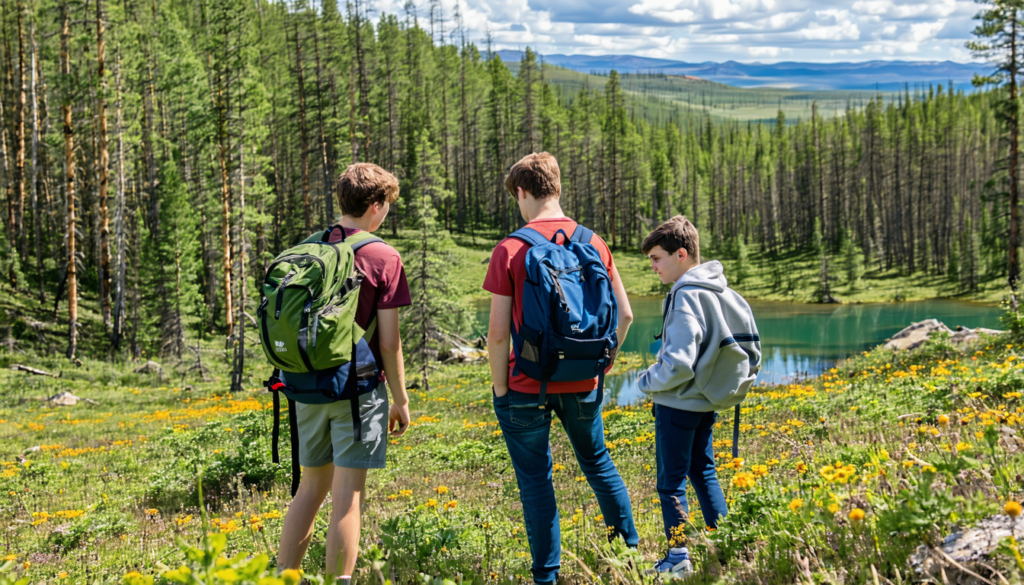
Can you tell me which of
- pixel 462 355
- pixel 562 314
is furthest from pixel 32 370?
pixel 562 314

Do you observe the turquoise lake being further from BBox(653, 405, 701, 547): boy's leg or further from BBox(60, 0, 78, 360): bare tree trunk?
BBox(60, 0, 78, 360): bare tree trunk

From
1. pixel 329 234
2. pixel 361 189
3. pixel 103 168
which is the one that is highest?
pixel 103 168

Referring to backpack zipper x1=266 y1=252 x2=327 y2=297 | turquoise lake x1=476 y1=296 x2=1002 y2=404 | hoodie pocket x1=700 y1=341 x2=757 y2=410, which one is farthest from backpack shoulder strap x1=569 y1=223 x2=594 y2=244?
turquoise lake x1=476 y1=296 x2=1002 y2=404

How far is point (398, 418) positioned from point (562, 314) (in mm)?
1118

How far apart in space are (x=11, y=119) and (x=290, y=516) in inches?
1756

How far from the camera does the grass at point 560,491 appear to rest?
9.09 ft

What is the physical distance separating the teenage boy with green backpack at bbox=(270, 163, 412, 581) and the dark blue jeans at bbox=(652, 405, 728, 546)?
1454mm

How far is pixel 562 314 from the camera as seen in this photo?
331cm

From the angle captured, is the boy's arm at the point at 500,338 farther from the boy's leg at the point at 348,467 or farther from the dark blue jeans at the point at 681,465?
the dark blue jeans at the point at 681,465

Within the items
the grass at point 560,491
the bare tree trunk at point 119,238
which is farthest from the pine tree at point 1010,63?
the bare tree trunk at point 119,238

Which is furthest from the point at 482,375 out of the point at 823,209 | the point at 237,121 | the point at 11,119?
the point at 823,209

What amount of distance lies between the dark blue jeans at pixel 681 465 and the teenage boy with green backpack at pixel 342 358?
145 centimetres

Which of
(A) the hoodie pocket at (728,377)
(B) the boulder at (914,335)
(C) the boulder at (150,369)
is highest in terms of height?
(A) the hoodie pocket at (728,377)

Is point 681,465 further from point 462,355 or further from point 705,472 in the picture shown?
point 462,355
